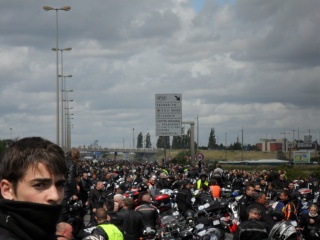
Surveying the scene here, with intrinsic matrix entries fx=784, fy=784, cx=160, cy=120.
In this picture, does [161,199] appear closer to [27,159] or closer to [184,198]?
[184,198]

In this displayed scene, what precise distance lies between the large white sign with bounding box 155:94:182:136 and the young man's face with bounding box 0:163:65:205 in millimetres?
53210

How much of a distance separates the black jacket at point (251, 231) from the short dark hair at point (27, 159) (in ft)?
39.6

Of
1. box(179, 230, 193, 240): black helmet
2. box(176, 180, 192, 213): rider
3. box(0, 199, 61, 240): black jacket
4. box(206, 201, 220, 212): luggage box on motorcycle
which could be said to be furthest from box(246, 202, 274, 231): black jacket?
box(0, 199, 61, 240): black jacket

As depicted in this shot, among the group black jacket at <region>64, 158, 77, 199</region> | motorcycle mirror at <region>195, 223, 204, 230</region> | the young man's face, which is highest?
the young man's face

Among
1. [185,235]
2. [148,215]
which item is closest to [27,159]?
[148,215]

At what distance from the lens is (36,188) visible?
303 centimetres

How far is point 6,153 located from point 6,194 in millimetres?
167

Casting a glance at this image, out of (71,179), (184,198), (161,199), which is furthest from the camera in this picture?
(184,198)

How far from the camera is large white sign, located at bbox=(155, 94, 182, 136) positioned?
5641 centimetres

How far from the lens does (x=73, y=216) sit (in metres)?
16.6

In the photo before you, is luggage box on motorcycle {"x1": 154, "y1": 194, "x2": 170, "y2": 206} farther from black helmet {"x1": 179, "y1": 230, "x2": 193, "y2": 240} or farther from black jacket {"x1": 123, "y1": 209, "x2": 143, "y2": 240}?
black jacket {"x1": 123, "y1": 209, "x2": 143, "y2": 240}

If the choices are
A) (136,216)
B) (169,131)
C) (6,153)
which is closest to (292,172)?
(169,131)

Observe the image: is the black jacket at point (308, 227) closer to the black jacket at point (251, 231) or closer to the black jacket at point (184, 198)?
the black jacket at point (251, 231)

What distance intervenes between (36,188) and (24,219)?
15 cm
